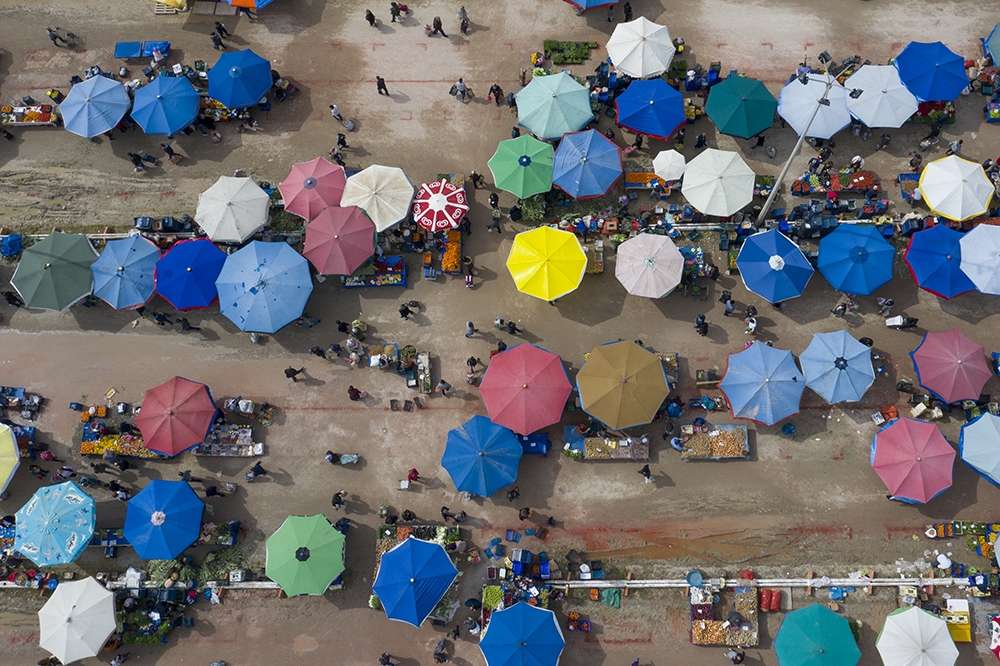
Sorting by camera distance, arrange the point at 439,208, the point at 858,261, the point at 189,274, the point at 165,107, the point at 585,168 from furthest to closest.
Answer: the point at 165,107 → the point at 585,168 → the point at 439,208 → the point at 189,274 → the point at 858,261

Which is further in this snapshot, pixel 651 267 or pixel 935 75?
pixel 935 75

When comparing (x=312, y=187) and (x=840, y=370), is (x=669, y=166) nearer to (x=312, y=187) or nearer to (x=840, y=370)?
(x=840, y=370)

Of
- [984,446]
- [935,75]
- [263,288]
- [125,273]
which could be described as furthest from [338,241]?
[935,75]

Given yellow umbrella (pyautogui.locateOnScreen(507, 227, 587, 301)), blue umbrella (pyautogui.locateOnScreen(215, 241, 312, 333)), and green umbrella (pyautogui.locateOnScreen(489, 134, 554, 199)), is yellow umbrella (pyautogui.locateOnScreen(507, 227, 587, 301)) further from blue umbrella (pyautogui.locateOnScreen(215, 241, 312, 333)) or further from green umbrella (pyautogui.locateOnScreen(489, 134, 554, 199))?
blue umbrella (pyautogui.locateOnScreen(215, 241, 312, 333))

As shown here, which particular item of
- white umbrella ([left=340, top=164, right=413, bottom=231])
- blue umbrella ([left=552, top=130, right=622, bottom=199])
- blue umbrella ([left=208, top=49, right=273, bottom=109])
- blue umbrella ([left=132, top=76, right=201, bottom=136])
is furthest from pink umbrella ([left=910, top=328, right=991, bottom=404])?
blue umbrella ([left=132, top=76, right=201, bottom=136])

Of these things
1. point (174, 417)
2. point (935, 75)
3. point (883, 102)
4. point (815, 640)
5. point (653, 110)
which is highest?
point (935, 75)

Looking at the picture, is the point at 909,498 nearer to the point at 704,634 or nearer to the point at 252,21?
the point at 704,634

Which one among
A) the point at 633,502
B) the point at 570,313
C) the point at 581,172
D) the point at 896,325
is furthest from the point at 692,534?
the point at 581,172

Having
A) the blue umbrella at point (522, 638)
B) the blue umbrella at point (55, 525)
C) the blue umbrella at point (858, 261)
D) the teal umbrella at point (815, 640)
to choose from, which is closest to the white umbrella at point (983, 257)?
the blue umbrella at point (858, 261)
